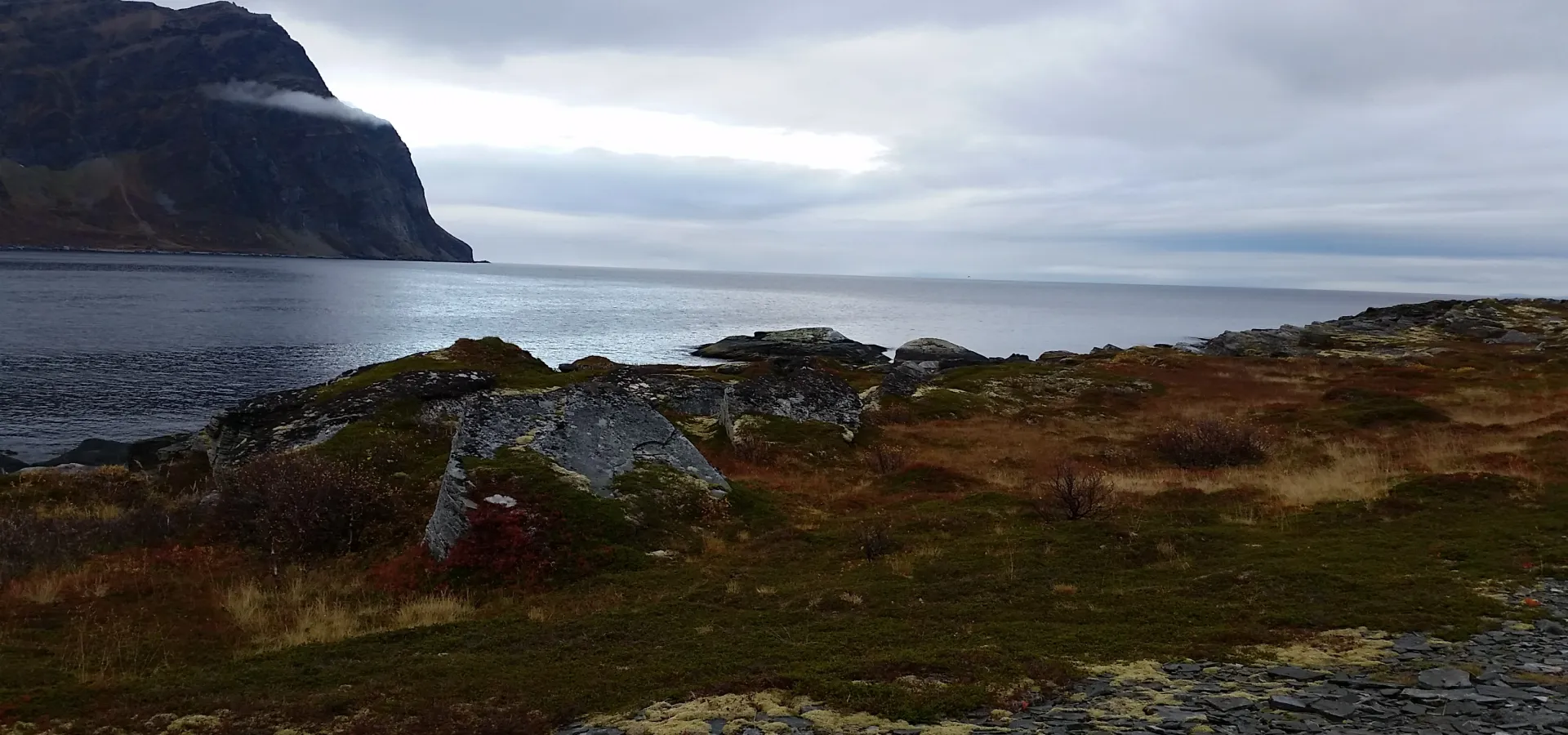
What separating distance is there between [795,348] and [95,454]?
3040 inches

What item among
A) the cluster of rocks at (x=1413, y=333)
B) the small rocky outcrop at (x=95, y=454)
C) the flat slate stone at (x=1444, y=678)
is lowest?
the small rocky outcrop at (x=95, y=454)

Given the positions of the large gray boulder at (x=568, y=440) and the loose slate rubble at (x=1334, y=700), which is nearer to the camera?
the loose slate rubble at (x=1334, y=700)

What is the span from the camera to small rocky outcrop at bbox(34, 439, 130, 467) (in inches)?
1736

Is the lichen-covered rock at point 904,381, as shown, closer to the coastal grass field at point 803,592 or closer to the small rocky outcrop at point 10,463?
the coastal grass field at point 803,592

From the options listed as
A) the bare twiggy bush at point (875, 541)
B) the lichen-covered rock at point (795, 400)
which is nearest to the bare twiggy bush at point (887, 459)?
the lichen-covered rock at point (795, 400)

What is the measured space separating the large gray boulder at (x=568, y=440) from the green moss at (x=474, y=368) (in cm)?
753

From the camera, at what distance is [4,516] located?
24812 millimetres

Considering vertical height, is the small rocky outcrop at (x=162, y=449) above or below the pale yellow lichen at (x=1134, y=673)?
below

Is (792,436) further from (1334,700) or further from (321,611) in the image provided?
(1334,700)

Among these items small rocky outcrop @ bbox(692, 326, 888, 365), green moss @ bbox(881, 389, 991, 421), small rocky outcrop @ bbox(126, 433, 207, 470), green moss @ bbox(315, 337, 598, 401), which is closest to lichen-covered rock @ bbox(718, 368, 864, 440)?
green moss @ bbox(315, 337, 598, 401)

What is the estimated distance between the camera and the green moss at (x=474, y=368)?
106ft

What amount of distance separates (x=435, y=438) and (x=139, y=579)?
1072 centimetres

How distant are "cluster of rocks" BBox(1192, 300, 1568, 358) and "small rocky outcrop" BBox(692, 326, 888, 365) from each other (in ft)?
133

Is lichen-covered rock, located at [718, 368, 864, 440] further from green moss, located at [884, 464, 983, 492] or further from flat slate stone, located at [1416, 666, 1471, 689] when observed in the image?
flat slate stone, located at [1416, 666, 1471, 689]
